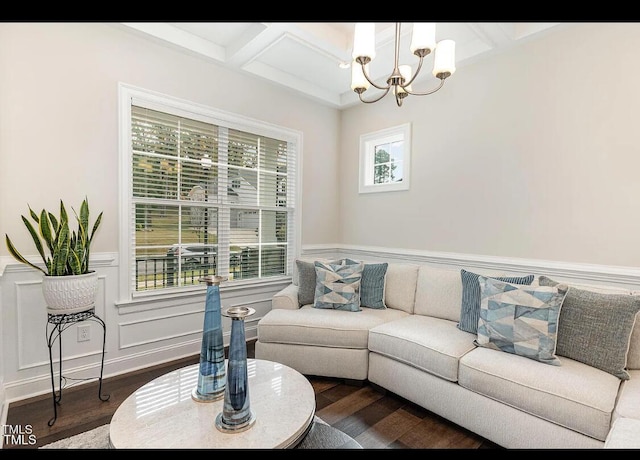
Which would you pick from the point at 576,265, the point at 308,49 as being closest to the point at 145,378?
the point at 308,49

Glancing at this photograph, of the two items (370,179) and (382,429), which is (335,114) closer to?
(370,179)

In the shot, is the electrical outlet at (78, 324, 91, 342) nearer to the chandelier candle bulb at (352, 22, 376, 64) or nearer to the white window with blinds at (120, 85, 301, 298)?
the white window with blinds at (120, 85, 301, 298)

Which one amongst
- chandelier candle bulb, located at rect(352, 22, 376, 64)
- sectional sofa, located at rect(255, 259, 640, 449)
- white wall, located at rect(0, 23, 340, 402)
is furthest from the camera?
white wall, located at rect(0, 23, 340, 402)

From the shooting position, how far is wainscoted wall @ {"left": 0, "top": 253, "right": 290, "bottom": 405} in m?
2.10

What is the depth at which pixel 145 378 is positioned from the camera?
2473 millimetres

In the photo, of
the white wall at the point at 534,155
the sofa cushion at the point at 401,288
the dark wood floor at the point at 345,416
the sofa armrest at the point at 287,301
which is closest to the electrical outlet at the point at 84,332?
the dark wood floor at the point at 345,416

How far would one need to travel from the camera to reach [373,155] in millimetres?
3795

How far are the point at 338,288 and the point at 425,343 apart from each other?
0.87m

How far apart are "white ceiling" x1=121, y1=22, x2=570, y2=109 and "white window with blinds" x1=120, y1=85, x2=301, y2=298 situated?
1.62ft

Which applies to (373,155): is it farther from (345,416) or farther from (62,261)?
(62,261)

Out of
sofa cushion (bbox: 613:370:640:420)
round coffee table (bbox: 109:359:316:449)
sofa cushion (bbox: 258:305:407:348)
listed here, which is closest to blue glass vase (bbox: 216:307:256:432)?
round coffee table (bbox: 109:359:316:449)

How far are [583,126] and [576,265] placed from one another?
100 centimetres

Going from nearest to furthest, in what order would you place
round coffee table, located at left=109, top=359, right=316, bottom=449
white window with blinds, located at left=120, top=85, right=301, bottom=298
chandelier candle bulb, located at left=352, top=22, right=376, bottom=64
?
1. round coffee table, located at left=109, top=359, right=316, bottom=449
2. chandelier candle bulb, located at left=352, top=22, right=376, bottom=64
3. white window with blinds, located at left=120, top=85, right=301, bottom=298

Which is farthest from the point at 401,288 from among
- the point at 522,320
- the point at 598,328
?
the point at 598,328
